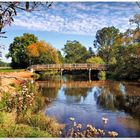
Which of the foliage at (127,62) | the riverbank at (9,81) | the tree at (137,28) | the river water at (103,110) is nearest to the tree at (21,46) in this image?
the riverbank at (9,81)

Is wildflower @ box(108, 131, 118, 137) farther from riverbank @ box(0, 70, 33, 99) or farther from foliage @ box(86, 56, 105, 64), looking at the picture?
foliage @ box(86, 56, 105, 64)

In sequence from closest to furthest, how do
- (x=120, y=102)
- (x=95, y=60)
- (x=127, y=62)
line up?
(x=120, y=102)
(x=127, y=62)
(x=95, y=60)

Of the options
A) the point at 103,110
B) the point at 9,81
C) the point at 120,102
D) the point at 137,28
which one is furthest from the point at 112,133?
the point at 137,28

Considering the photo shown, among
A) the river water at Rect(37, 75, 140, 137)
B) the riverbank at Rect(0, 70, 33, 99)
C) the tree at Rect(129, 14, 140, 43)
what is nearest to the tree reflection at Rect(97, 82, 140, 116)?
the river water at Rect(37, 75, 140, 137)

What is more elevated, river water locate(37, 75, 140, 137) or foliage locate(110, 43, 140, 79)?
foliage locate(110, 43, 140, 79)

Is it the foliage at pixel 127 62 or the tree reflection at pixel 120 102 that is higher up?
the foliage at pixel 127 62

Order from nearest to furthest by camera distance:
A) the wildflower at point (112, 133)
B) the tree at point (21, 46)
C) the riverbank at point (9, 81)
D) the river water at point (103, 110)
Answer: the wildflower at point (112, 133), the riverbank at point (9, 81), the river water at point (103, 110), the tree at point (21, 46)

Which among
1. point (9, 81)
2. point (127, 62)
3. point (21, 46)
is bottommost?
point (9, 81)

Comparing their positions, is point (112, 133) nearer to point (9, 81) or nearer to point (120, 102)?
point (120, 102)

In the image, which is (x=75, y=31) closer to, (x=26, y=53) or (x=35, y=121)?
(x=35, y=121)

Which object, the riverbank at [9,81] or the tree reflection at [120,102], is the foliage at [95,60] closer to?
the riverbank at [9,81]

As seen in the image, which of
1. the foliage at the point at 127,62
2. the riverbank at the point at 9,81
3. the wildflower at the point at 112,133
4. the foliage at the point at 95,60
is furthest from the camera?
the foliage at the point at 95,60

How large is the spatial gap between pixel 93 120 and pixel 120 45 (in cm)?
1071

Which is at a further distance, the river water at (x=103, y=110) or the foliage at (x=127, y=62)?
the foliage at (x=127, y=62)
